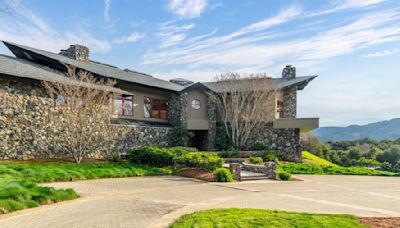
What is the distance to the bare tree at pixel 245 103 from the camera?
24359 mm

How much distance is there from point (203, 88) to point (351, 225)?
68.5 feet

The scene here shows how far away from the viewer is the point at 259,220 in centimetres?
631

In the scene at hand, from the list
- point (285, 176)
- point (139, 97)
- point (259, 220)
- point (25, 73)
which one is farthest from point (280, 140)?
point (259, 220)

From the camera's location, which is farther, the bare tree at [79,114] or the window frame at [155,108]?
the window frame at [155,108]

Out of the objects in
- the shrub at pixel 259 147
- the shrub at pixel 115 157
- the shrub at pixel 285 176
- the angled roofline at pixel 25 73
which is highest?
the angled roofline at pixel 25 73

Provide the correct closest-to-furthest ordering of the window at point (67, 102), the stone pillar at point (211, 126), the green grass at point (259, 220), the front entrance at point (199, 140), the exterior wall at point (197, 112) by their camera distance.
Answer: the green grass at point (259, 220)
the window at point (67, 102)
the exterior wall at point (197, 112)
the stone pillar at point (211, 126)
the front entrance at point (199, 140)

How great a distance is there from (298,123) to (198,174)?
11.5 m

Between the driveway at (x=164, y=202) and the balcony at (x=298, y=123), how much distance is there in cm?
1077

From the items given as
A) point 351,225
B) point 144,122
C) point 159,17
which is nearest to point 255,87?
point 144,122

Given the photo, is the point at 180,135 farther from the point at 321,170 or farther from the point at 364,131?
the point at 364,131

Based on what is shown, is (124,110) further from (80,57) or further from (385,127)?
(385,127)

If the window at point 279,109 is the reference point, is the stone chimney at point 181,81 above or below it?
above

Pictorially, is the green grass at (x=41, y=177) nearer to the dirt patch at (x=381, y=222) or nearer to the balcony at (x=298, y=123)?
the dirt patch at (x=381, y=222)

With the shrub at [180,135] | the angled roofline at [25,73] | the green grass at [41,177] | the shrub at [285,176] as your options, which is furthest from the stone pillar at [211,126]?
the angled roofline at [25,73]
